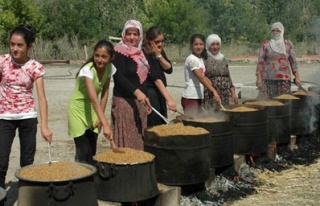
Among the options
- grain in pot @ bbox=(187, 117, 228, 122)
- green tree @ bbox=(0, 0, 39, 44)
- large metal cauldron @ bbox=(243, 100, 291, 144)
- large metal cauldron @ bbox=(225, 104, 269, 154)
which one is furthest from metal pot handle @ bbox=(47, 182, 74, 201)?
green tree @ bbox=(0, 0, 39, 44)

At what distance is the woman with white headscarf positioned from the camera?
729 cm

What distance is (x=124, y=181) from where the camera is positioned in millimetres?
3885

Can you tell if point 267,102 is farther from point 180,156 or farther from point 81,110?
point 81,110

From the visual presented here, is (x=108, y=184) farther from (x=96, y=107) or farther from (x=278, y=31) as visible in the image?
(x=278, y=31)

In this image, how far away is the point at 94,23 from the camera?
3122 centimetres

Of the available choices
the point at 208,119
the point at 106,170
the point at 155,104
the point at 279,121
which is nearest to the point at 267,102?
the point at 279,121

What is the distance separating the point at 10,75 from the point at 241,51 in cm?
2807

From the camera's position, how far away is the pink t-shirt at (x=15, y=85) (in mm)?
3910

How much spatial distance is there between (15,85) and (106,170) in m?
0.92

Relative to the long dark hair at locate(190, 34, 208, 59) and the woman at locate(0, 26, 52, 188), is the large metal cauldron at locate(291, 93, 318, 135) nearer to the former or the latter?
the long dark hair at locate(190, 34, 208, 59)

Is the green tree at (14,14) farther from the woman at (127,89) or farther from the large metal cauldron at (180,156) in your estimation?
the large metal cauldron at (180,156)

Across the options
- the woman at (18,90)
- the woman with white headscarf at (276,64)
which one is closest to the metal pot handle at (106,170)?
the woman at (18,90)

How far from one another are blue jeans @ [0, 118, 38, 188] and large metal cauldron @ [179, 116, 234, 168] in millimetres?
1600

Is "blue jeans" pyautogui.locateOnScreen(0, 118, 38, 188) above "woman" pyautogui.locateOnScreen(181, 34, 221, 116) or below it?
below
